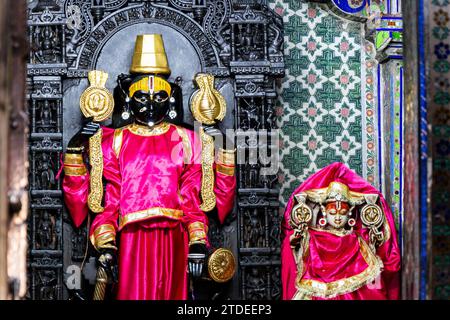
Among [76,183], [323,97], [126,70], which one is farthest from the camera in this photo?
[323,97]

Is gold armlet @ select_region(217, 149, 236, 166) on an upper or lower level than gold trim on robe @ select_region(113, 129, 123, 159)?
lower

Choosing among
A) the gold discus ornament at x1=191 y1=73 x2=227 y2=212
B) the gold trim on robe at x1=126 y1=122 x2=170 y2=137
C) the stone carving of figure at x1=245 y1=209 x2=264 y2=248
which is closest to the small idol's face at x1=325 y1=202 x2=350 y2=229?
the stone carving of figure at x1=245 y1=209 x2=264 y2=248

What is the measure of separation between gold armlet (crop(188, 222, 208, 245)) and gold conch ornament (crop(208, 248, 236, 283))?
0.67 ft

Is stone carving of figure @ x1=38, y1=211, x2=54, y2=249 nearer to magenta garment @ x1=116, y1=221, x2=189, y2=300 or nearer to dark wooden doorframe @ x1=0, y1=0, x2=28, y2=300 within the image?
magenta garment @ x1=116, y1=221, x2=189, y2=300

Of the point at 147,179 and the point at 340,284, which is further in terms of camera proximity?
the point at 147,179

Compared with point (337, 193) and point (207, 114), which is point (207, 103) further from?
point (337, 193)

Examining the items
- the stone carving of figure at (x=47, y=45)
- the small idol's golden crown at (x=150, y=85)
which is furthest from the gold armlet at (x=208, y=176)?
the stone carving of figure at (x=47, y=45)

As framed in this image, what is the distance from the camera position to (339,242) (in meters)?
10.6

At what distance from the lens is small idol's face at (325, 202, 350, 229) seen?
10.6 metres

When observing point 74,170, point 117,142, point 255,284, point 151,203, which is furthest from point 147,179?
point 255,284

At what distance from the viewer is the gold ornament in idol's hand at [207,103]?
10898 mm

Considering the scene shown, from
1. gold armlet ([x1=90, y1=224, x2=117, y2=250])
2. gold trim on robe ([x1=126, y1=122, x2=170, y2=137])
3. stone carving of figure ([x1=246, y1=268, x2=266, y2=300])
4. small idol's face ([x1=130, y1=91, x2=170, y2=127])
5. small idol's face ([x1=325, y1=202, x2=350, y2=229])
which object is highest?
small idol's face ([x1=130, y1=91, x2=170, y2=127])

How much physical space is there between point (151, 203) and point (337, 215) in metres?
1.80
